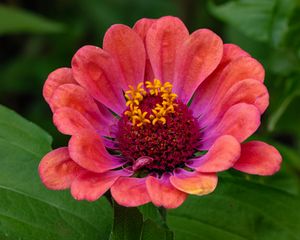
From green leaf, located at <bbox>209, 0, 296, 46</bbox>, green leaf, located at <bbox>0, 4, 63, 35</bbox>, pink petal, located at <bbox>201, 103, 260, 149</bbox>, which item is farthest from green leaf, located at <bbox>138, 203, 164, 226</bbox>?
green leaf, located at <bbox>0, 4, 63, 35</bbox>

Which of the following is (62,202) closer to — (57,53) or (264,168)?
(264,168)

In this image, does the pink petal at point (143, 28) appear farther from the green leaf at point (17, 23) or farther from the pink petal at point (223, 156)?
the green leaf at point (17, 23)

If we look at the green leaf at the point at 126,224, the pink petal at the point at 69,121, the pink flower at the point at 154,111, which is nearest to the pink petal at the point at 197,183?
the pink flower at the point at 154,111

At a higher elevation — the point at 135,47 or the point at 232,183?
the point at 135,47

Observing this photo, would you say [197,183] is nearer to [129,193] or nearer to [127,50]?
[129,193]

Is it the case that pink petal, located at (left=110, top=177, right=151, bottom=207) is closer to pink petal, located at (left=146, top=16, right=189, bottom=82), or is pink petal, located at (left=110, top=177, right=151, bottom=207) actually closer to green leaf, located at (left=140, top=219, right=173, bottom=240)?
green leaf, located at (left=140, top=219, right=173, bottom=240)

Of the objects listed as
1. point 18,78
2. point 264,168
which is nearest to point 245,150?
point 264,168
